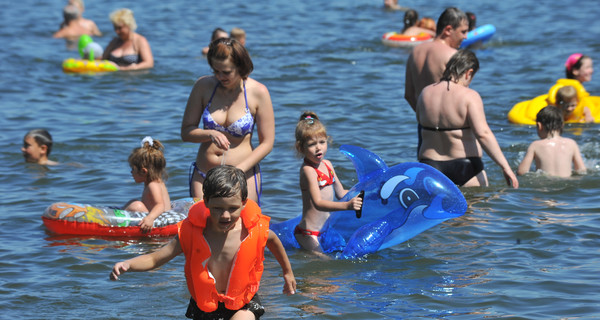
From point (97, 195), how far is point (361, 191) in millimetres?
3506

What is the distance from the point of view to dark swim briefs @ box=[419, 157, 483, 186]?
25.0ft

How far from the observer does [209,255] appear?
4.67 metres

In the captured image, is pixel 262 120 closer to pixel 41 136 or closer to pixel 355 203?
pixel 355 203

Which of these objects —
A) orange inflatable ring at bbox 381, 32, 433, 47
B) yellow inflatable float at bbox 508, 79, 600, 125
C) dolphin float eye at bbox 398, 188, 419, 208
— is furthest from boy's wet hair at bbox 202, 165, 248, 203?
orange inflatable ring at bbox 381, 32, 433, 47

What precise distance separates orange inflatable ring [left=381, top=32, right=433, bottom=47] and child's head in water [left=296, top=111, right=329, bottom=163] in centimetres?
1121

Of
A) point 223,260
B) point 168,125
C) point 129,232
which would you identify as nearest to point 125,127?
point 168,125

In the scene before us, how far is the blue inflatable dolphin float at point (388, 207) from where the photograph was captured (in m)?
6.27

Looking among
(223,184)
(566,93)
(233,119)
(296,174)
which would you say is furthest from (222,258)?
(566,93)

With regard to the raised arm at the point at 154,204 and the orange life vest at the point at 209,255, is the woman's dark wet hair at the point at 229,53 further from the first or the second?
the raised arm at the point at 154,204

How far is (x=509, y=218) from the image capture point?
7.88m

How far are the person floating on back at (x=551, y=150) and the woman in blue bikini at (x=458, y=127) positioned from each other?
1318 mm

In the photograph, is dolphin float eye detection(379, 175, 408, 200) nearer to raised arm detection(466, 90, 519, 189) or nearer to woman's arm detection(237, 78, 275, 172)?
woman's arm detection(237, 78, 275, 172)

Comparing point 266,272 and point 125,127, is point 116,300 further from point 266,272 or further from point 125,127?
point 125,127

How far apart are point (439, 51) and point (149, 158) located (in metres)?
2.74
